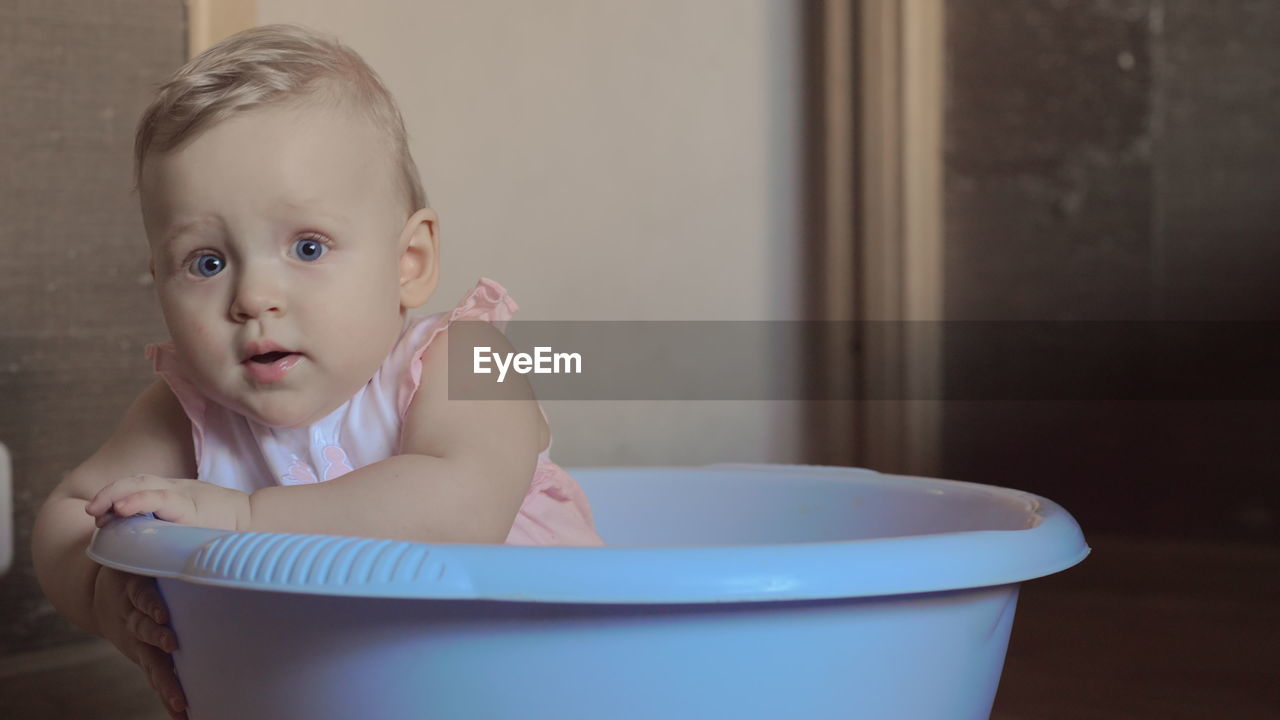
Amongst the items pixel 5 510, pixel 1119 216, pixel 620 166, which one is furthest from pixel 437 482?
pixel 1119 216

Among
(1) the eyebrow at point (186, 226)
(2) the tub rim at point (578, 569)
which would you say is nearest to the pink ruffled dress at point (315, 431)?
(1) the eyebrow at point (186, 226)

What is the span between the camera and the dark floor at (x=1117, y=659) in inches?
42.1

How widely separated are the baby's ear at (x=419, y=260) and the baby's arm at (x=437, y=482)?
1.4 inches

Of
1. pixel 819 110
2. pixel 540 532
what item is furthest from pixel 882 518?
pixel 819 110

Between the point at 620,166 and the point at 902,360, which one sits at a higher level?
the point at 620,166

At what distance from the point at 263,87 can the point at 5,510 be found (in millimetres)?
677

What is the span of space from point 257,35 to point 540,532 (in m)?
0.35

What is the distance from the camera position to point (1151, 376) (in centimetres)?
164

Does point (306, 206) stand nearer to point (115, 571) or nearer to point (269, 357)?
point (269, 357)

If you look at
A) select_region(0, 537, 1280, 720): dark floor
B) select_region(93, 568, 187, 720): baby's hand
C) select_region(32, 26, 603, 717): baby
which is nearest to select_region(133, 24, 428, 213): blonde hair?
select_region(32, 26, 603, 717): baby

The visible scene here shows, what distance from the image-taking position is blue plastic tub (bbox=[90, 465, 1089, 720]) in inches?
16.7

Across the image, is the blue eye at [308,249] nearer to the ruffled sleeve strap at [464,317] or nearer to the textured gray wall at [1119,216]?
the ruffled sleeve strap at [464,317]

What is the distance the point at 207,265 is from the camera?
65 centimetres

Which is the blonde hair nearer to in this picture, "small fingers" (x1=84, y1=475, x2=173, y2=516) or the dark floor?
"small fingers" (x1=84, y1=475, x2=173, y2=516)
